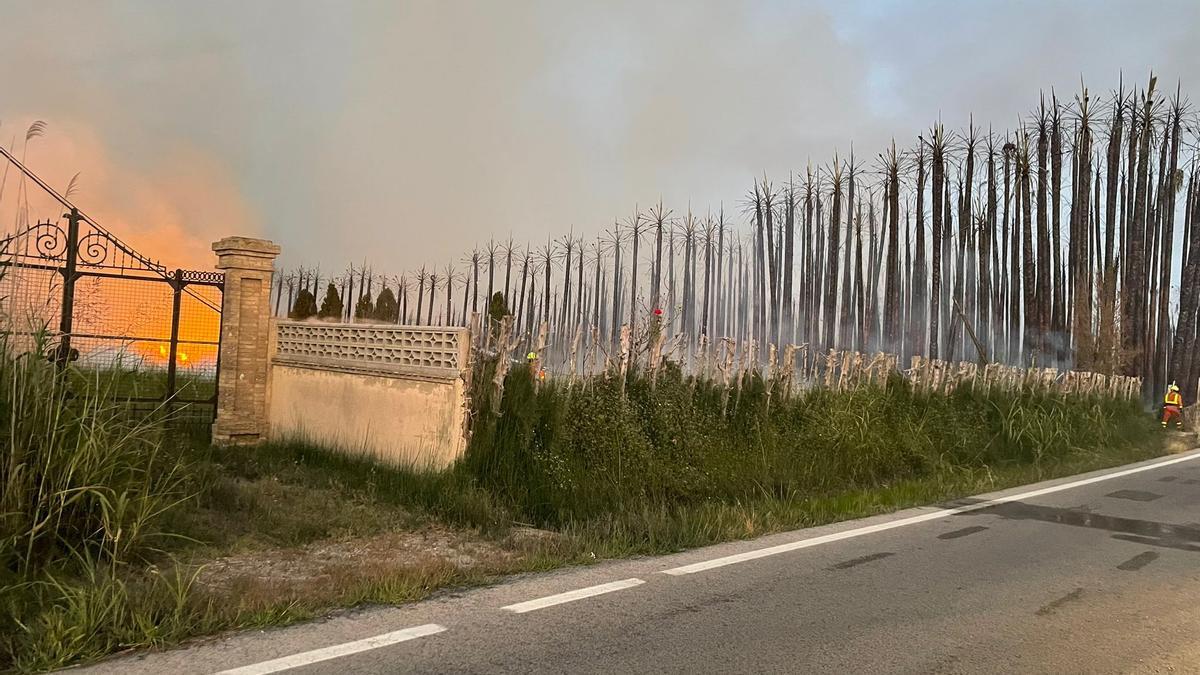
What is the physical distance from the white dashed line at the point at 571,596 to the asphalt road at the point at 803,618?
0.04 feet

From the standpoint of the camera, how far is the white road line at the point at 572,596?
4367 millimetres

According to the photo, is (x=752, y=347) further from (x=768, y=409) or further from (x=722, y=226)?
(x=722, y=226)

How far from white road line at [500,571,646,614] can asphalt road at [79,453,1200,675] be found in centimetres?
1

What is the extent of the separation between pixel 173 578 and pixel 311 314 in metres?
32.9

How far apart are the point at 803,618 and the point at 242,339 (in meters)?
8.84

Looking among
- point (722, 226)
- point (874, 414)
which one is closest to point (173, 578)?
point (874, 414)

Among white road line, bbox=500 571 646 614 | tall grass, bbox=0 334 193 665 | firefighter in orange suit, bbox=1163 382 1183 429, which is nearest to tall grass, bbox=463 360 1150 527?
white road line, bbox=500 571 646 614

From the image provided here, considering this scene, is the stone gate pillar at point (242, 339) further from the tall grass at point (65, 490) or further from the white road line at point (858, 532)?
the white road line at point (858, 532)

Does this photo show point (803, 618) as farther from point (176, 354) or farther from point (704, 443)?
point (176, 354)

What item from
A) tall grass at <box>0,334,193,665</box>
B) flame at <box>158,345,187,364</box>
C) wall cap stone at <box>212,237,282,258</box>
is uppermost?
wall cap stone at <box>212,237,282,258</box>

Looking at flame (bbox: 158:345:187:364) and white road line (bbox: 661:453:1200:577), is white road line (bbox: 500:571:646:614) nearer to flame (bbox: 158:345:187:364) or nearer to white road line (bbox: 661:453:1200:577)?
white road line (bbox: 661:453:1200:577)

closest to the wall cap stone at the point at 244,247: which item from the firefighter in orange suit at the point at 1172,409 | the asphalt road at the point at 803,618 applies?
the asphalt road at the point at 803,618

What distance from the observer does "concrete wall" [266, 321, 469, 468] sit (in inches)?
319

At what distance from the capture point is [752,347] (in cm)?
1041
